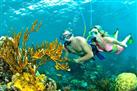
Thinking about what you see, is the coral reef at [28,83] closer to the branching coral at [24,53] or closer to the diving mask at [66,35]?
the branching coral at [24,53]

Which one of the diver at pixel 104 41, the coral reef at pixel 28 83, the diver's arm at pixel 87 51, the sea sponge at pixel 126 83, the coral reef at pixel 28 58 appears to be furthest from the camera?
the sea sponge at pixel 126 83

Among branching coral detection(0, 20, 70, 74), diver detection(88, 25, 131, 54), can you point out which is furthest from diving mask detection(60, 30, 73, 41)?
branching coral detection(0, 20, 70, 74)

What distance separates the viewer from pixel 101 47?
281 inches

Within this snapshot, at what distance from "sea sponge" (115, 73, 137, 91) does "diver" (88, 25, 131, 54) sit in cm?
323

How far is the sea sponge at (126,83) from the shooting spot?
10.2 metres

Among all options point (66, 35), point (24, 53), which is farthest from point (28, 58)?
point (66, 35)

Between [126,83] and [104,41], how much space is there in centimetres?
359

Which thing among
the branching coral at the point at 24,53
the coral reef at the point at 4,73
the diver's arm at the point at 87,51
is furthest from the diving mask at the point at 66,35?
the coral reef at the point at 4,73

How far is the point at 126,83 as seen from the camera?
10180 mm

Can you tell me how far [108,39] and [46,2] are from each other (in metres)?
27.9

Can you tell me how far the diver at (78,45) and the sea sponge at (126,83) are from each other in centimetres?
362

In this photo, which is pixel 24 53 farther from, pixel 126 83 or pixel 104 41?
pixel 126 83

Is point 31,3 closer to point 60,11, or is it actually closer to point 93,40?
point 60,11

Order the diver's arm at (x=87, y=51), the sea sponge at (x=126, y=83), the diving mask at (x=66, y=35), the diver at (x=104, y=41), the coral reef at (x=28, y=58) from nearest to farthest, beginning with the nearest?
the coral reef at (x=28, y=58) → the diving mask at (x=66, y=35) → the diver's arm at (x=87, y=51) → the diver at (x=104, y=41) → the sea sponge at (x=126, y=83)
